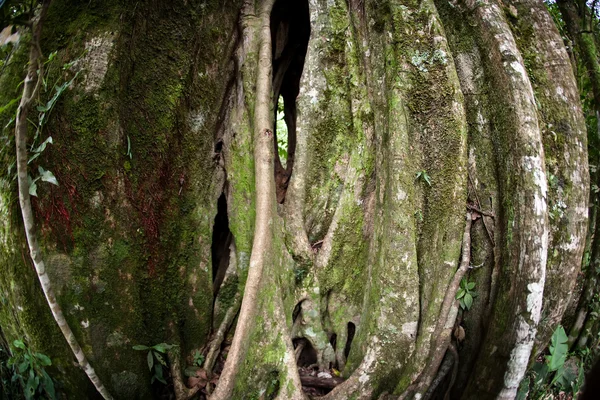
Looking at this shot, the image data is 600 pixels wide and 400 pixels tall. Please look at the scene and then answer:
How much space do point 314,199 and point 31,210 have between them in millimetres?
1570

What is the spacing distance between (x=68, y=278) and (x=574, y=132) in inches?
116

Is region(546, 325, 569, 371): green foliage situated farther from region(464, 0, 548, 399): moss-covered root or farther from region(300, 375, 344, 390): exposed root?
region(300, 375, 344, 390): exposed root

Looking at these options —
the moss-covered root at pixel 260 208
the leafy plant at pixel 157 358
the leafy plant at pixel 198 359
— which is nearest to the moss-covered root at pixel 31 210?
the leafy plant at pixel 157 358

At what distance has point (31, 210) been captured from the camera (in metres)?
1.98

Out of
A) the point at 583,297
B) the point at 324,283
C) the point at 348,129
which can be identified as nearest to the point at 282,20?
the point at 348,129

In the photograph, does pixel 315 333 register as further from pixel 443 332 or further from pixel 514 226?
pixel 514 226

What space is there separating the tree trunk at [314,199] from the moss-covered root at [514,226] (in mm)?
10

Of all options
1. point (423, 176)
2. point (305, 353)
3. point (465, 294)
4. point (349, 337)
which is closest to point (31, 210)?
point (305, 353)

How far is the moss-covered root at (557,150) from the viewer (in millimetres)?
2369

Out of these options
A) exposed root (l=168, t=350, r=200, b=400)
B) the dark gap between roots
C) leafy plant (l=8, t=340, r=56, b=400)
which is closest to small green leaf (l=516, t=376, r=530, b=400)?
the dark gap between roots

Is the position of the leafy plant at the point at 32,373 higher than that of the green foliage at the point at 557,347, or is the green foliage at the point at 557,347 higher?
the green foliage at the point at 557,347

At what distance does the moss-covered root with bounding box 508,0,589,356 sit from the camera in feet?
7.77

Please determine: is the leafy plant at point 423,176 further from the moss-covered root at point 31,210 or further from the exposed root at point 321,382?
the moss-covered root at point 31,210

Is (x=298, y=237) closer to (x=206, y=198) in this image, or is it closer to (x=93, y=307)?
(x=206, y=198)
